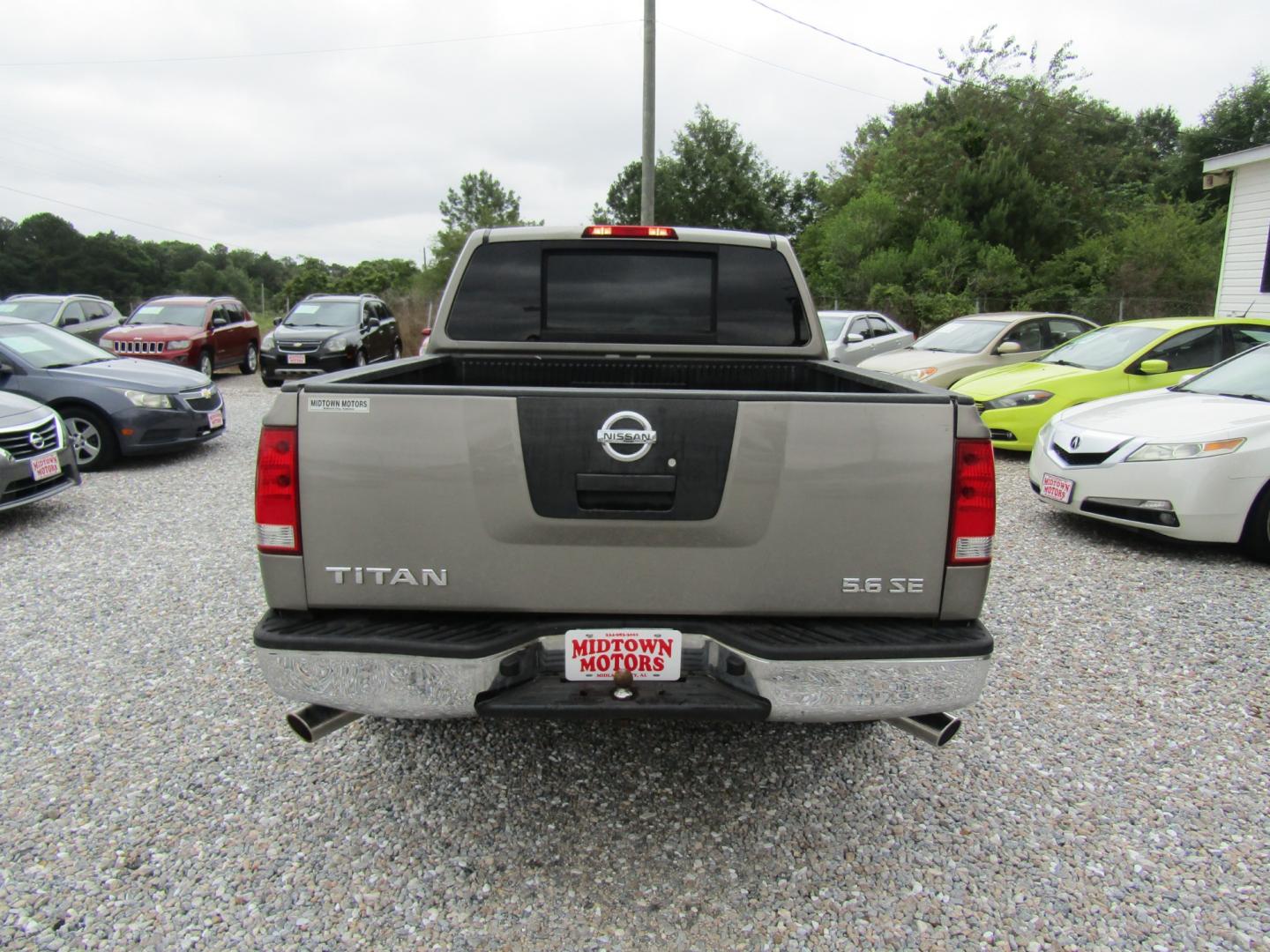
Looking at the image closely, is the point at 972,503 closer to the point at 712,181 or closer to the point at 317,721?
the point at 317,721

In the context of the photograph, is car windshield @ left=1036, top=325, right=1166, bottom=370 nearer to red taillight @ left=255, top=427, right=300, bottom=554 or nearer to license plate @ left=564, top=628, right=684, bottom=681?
license plate @ left=564, top=628, right=684, bottom=681

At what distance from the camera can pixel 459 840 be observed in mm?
2646

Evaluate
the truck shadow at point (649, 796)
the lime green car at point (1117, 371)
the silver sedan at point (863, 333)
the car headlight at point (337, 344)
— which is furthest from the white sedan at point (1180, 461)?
the car headlight at point (337, 344)

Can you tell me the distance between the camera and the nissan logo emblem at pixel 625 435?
2.29 meters

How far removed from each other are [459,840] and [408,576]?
3.02ft

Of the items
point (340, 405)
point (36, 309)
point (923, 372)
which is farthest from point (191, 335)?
point (340, 405)

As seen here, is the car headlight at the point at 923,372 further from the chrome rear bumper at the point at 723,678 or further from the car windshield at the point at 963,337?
the chrome rear bumper at the point at 723,678

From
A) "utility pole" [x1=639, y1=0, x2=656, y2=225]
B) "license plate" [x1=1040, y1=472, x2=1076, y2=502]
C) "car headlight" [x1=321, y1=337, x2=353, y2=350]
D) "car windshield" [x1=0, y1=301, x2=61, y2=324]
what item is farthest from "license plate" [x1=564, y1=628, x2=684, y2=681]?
"car windshield" [x1=0, y1=301, x2=61, y2=324]

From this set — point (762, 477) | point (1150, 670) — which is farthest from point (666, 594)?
point (1150, 670)

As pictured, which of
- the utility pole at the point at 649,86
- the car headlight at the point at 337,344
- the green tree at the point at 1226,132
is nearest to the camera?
the utility pole at the point at 649,86

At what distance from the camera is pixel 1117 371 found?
8.95 m

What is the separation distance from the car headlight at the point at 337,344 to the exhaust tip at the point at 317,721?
14.3 meters

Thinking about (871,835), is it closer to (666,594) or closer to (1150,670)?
(666,594)

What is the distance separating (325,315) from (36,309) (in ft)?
17.8
